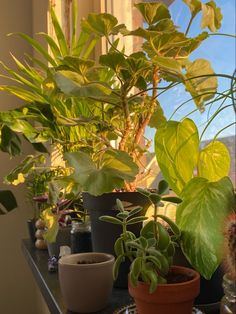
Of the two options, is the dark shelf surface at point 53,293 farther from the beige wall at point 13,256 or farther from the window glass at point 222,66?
the beige wall at point 13,256

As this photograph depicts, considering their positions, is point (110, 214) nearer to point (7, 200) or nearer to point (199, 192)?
point (199, 192)

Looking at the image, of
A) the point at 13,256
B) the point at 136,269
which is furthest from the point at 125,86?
the point at 13,256

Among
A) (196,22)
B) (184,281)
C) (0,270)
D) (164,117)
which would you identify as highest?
(196,22)

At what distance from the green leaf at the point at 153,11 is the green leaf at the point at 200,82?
125 mm

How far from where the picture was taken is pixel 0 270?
6.69ft

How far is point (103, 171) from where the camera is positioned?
64cm

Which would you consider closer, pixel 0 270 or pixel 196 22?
pixel 196 22

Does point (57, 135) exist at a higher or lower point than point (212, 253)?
higher

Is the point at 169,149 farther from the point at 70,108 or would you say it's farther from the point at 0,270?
the point at 0,270

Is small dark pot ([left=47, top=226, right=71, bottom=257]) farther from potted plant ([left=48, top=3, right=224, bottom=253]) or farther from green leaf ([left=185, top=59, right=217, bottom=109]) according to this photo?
green leaf ([left=185, top=59, right=217, bottom=109])

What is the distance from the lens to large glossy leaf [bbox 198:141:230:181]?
68cm

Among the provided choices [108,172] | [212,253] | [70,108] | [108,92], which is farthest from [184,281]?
[70,108]

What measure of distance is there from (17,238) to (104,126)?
1463mm

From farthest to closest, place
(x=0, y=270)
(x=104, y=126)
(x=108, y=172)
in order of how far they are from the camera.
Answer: (x=0, y=270) < (x=104, y=126) < (x=108, y=172)
